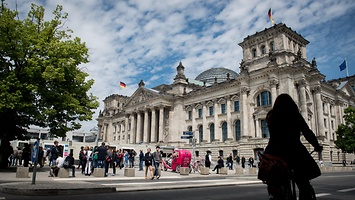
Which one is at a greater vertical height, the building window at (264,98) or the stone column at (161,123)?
the building window at (264,98)

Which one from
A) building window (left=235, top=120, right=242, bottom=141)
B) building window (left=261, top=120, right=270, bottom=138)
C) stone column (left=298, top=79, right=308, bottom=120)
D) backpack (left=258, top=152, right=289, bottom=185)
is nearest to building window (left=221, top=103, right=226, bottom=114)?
building window (left=235, top=120, right=242, bottom=141)

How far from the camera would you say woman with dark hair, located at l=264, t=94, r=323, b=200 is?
12.6ft

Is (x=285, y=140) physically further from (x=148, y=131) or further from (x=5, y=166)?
(x=148, y=131)

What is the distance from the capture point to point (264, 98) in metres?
44.5

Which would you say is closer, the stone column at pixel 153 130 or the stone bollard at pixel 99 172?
the stone bollard at pixel 99 172

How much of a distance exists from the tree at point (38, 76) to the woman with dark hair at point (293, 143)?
17.4 meters

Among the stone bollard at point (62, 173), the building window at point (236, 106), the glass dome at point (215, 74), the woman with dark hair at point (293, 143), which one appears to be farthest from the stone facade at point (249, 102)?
the woman with dark hair at point (293, 143)

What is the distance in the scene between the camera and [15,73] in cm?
1886

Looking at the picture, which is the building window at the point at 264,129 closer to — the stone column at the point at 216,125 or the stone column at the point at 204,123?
the stone column at the point at 216,125

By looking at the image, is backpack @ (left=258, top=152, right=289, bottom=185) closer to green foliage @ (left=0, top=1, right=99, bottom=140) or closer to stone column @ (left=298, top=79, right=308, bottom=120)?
green foliage @ (left=0, top=1, right=99, bottom=140)

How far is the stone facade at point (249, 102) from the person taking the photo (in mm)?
42219

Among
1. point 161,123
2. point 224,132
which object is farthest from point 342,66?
point 161,123

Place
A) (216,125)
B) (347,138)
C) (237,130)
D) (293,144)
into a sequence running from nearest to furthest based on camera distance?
1. (293,144)
2. (347,138)
3. (237,130)
4. (216,125)

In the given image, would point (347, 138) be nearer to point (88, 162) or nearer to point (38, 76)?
point (88, 162)
